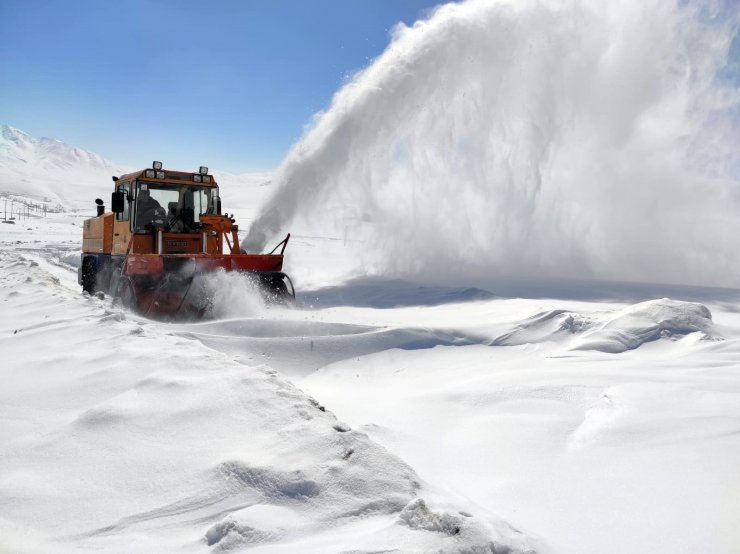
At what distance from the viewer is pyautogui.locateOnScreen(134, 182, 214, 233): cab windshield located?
9328 millimetres

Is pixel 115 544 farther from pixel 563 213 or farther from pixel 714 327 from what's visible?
pixel 563 213

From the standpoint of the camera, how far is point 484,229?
14.9m

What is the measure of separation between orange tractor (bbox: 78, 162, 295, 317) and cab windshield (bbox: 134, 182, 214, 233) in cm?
2

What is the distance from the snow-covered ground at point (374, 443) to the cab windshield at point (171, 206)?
4.03m

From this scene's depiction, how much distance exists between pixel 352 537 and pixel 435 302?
7.22m

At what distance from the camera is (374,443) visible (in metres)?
2.52

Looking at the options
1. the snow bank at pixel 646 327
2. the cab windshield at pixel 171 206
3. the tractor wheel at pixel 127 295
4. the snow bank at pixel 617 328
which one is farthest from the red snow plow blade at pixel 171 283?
the snow bank at pixel 646 327

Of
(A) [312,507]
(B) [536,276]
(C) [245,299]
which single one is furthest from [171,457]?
(B) [536,276]

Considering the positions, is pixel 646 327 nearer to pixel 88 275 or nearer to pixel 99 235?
pixel 99 235

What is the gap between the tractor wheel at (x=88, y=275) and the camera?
11.5m

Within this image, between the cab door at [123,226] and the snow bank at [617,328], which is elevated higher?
the cab door at [123,226]

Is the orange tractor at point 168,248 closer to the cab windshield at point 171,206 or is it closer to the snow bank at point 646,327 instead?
the cab windshield at point 171,206

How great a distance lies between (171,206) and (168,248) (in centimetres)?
84

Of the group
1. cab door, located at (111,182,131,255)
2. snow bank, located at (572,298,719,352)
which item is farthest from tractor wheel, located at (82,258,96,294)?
snow bank, located at (572,298,719,352)
